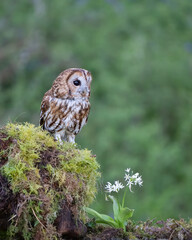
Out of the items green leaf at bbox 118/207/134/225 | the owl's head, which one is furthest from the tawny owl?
green leaf at bbox 118/207/134/225

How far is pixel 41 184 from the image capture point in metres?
3.63

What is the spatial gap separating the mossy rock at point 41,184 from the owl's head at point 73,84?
0.98 m

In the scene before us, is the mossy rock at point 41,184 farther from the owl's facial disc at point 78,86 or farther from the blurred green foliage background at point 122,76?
the blurred green foliage background at point 122,76

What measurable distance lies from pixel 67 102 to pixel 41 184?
1447 mm

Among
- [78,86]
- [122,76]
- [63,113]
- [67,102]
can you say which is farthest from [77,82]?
[122,76]

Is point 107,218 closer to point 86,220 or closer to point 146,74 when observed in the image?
point 86,220

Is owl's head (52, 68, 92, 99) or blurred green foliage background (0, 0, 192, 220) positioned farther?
blurred green foliage background (0, 0, 192, 220)

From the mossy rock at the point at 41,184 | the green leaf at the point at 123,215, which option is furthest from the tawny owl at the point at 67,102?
the green leaf at the point at 123,215

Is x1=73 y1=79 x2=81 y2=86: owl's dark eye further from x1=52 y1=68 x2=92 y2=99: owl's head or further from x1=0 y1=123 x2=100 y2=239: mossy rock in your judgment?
x1=0 y1=123 x2=100 y2=239: mossy rock

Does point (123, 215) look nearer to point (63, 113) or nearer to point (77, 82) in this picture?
point (63, 113)

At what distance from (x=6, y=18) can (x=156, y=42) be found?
5397mm

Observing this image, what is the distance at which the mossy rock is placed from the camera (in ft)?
11.5

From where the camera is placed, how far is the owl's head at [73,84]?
4867 millimetres

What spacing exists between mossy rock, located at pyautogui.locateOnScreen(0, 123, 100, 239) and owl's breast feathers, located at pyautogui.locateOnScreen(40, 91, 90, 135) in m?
0.91
